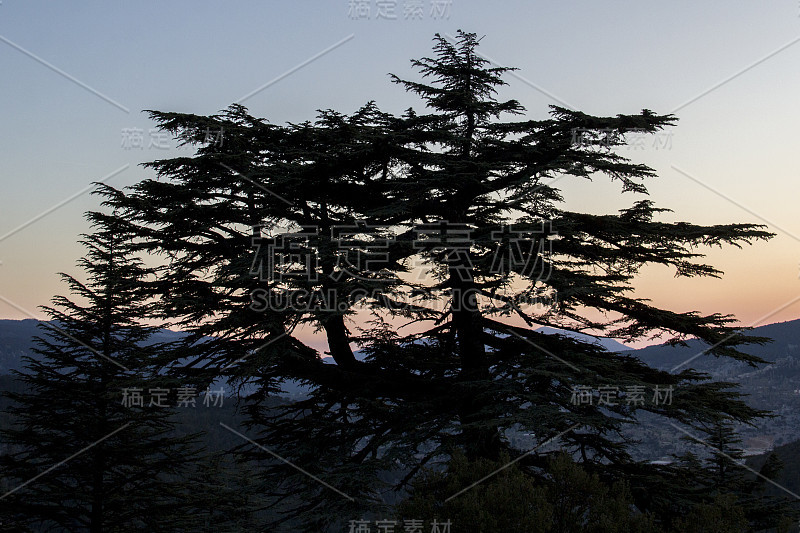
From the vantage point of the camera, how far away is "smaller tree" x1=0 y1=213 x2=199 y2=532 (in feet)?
53.7

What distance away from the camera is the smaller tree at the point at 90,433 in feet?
53.7

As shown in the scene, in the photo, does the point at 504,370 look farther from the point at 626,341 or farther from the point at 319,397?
the point at 319,397

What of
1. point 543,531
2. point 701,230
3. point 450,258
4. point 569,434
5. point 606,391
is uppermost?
point 701,230

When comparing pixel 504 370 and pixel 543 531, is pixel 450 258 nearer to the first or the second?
pixel 504 370

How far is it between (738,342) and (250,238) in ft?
36.3

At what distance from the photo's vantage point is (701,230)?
35.2ft

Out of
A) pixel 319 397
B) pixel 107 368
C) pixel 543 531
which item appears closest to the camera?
pixel 543 531

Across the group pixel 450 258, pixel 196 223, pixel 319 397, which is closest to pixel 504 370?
pixel 450 258

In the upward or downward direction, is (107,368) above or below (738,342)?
below

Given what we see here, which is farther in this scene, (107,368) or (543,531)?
(107,368)

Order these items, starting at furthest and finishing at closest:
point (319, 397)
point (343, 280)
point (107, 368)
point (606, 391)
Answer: point (107, 368) < point (319, 397) < point (343, 280) < point (606, 391)

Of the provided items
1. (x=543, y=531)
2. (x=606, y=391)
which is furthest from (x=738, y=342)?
(x=543, y=531)

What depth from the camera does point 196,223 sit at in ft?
40.7

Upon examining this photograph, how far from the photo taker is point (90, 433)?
16.6 metres
